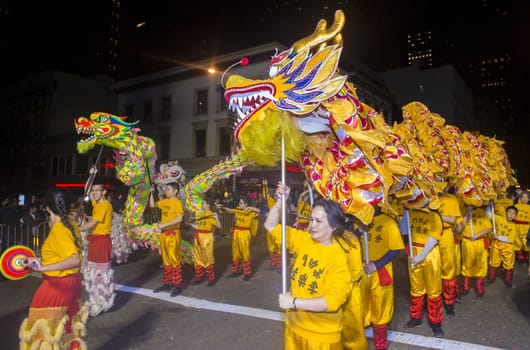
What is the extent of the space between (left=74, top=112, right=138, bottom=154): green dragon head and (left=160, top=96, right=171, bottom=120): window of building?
2373 cm

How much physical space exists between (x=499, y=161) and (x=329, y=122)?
672 centimetres

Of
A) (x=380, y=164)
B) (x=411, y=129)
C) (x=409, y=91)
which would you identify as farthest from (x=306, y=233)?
(x=409, y=91)

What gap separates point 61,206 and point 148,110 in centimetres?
2927

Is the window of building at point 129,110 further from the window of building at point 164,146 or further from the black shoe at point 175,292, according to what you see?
the black shoe at point 175,292

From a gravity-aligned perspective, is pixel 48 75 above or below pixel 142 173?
above

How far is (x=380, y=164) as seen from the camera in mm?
3588

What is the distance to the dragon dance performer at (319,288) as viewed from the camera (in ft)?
8.71

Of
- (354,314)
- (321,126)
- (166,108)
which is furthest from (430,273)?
(166,108)

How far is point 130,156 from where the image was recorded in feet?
26.1

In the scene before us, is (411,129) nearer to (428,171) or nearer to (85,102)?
(428,171)

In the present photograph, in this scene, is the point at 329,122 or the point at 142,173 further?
the point at 142,173

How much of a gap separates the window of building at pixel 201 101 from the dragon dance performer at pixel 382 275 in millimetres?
25636

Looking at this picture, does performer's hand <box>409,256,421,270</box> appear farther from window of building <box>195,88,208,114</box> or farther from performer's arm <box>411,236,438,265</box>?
window of building <box>195,88,208,114</box>

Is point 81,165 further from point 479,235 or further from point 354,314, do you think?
point 354,314
